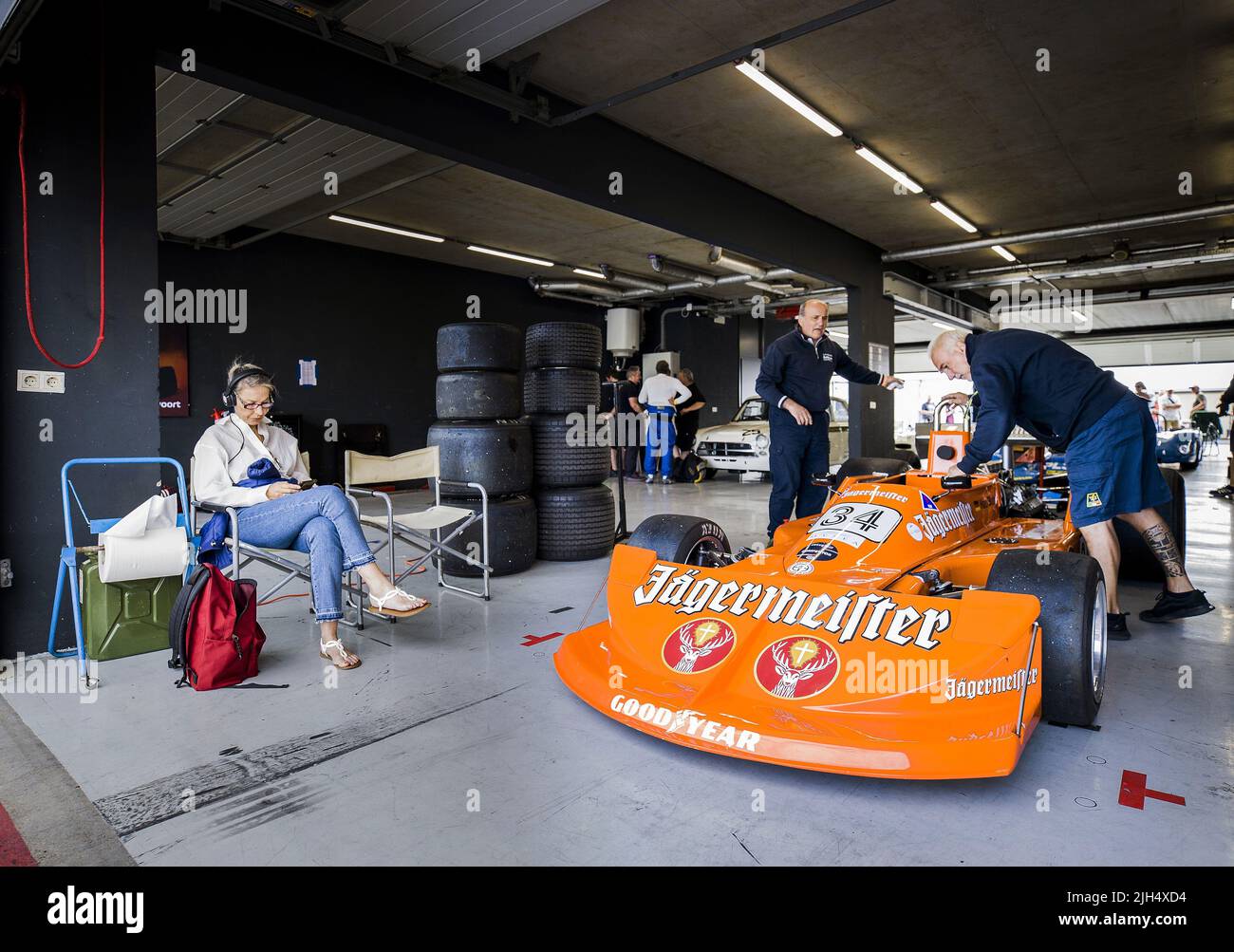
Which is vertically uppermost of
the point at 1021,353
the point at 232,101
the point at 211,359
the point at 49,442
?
the point at 232,101

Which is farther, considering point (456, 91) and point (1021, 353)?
point (456, 91)

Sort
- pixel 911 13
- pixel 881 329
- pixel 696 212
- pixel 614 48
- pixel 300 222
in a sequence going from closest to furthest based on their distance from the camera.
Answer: pixel 911 13, pixel 614 48, pixel 696 212, pixel 300 222, pixel 881 329

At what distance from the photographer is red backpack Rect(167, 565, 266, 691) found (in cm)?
267

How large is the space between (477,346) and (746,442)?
6.37m

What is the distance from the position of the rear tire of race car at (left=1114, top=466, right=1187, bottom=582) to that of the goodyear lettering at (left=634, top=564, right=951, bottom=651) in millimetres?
2617

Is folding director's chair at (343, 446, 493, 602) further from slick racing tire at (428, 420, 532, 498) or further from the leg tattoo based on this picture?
the leg tattoo

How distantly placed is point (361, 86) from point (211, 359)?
5.90 metres

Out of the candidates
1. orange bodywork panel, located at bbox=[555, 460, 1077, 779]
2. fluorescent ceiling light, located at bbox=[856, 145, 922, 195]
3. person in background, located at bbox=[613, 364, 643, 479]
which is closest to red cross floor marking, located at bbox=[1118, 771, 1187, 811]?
orange bodywork panel, located at bbox=[555, 460, 1077, 779]

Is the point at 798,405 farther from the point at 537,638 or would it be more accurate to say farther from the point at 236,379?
the point at 236,379

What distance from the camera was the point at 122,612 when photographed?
119 inches

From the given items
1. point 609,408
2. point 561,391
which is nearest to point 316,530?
point 561,391
